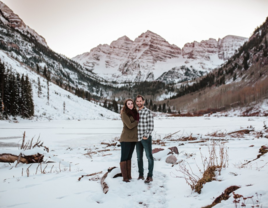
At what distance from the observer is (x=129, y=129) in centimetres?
425

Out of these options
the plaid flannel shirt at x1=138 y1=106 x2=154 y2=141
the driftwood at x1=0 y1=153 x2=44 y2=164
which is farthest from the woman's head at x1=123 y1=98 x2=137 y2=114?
the driftwood at x1=0 y1=153 x2=44 y2=164

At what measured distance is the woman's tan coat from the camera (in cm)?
410

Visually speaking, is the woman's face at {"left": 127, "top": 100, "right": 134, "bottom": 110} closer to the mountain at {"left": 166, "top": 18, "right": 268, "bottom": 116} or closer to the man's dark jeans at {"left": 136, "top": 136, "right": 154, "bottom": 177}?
the man's dark jeans at {"left": 136, "top": 136, "right": 154, "bottom": 177}

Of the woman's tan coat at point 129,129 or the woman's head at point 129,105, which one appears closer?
the woman's tan coat at point 129,129

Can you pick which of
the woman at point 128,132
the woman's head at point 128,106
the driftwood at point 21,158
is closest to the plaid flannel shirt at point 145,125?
the woman at point 128,132

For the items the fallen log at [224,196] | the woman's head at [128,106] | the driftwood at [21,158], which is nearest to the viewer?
the fallen log at [224,196]

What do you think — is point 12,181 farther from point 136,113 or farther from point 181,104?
point 181,104

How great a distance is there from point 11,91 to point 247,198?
40.4m

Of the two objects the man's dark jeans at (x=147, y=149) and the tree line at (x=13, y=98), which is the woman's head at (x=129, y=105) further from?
the tree line at (x=13, y=98)

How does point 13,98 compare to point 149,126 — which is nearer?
point 149,126

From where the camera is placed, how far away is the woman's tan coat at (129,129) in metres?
4.10

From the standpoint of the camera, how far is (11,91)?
3378 cm

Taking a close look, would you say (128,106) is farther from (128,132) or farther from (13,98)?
(13,98)

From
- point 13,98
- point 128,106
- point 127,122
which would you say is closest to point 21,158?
point 127,122
